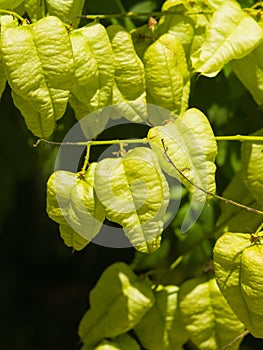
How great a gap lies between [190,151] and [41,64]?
24 centimetres

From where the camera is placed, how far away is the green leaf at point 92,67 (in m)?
1.37

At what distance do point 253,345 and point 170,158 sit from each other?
914 mm

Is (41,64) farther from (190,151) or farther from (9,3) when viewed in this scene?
(190,151)

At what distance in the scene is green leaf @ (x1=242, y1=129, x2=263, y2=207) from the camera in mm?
1508

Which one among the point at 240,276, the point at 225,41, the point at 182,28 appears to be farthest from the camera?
the point at 182,28

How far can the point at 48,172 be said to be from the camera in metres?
1.86

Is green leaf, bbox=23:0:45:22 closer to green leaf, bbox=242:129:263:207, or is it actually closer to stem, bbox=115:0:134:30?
stem, bbox=115:0:134:30

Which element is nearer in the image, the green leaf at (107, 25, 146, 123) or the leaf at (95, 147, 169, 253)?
the leaf at (95, 147, 169, 253)

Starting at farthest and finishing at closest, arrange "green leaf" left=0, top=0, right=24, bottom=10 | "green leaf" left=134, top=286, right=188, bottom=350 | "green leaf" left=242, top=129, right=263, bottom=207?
"green leaf" left=134, top=286, right=188, bottom=350, "green leaf" left=242, top=129, right=263, bottom=207, "green leaf" left=0, top=0, right=24, bottom=10

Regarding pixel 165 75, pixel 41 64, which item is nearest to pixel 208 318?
pixel 165 75

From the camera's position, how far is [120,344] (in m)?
1.62

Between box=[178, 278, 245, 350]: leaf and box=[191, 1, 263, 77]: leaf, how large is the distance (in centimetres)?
37

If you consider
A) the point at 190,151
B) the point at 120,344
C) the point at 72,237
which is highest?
the point at 190,151

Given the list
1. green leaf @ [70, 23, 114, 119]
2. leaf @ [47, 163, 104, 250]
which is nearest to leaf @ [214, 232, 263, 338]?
leaf @ [47, 163, 104, 250]
